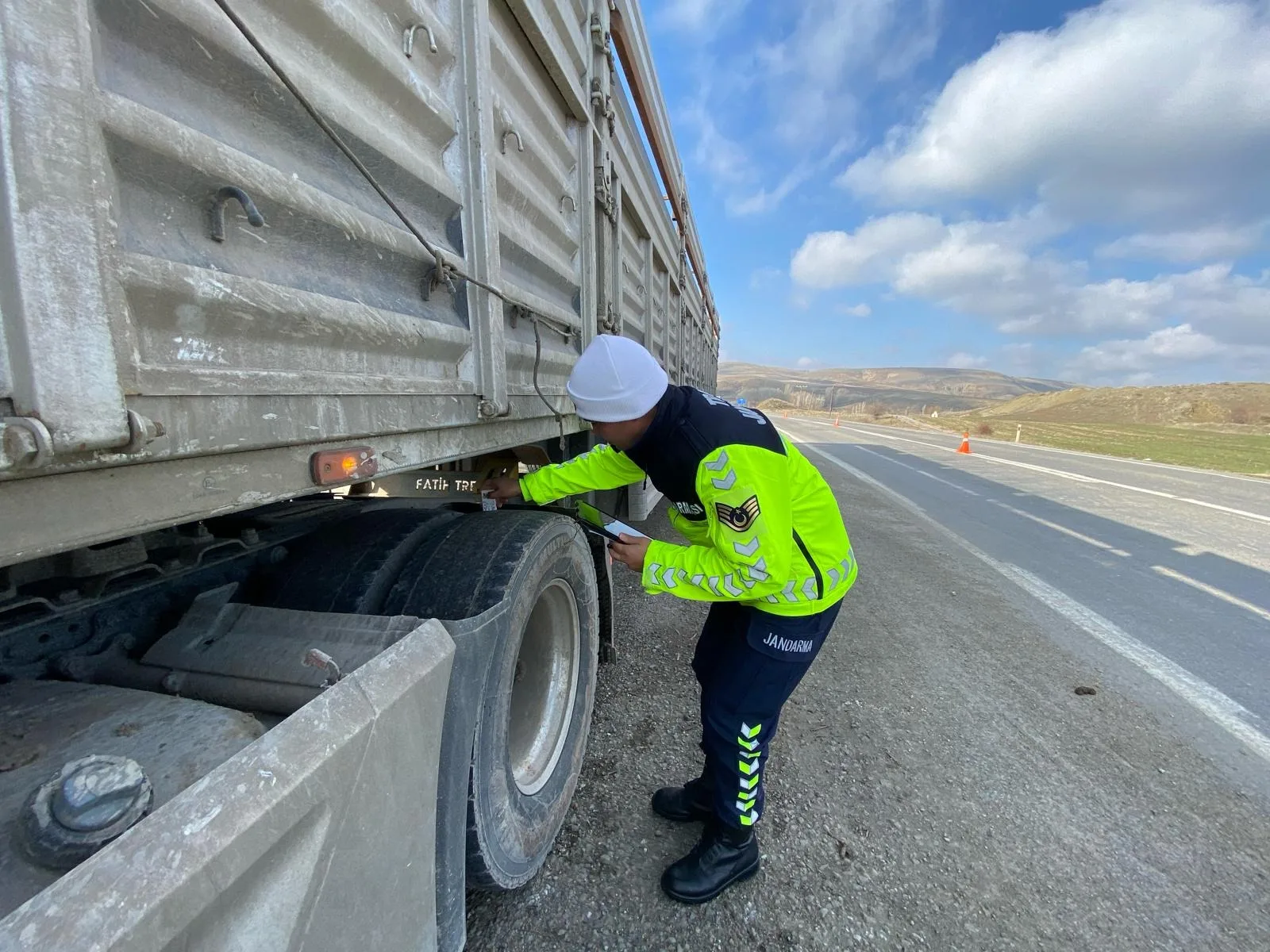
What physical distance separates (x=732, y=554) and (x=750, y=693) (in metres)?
0.57

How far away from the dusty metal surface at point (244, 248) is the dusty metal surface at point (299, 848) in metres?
0.38

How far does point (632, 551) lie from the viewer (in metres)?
1.97

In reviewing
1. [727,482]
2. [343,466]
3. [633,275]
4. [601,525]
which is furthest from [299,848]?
[633,275]

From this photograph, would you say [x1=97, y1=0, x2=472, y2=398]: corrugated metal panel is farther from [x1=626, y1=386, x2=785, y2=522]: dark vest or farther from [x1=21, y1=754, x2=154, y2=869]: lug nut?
[x1=626, y1=386, x2=785, y2=522]: dark vest

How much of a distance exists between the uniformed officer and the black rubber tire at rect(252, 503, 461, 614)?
2.29 feet

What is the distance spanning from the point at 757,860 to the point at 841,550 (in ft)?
3.71

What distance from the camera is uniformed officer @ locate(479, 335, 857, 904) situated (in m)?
1.62

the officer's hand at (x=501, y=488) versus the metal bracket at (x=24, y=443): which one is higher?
the metal bracket at (x=24, y=443)

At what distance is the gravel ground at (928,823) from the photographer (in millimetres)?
1801

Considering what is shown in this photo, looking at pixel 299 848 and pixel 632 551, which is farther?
pixel 632 551

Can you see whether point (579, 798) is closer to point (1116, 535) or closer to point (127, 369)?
point (127, 369)

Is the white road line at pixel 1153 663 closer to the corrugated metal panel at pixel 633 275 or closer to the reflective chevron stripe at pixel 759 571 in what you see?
the reflective chevron stripe at pixel 759 571

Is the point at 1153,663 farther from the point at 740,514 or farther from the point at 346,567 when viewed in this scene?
the point at 346,567

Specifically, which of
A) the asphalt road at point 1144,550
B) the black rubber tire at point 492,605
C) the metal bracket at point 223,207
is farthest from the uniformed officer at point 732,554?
the asphalt road at point 1144,550
